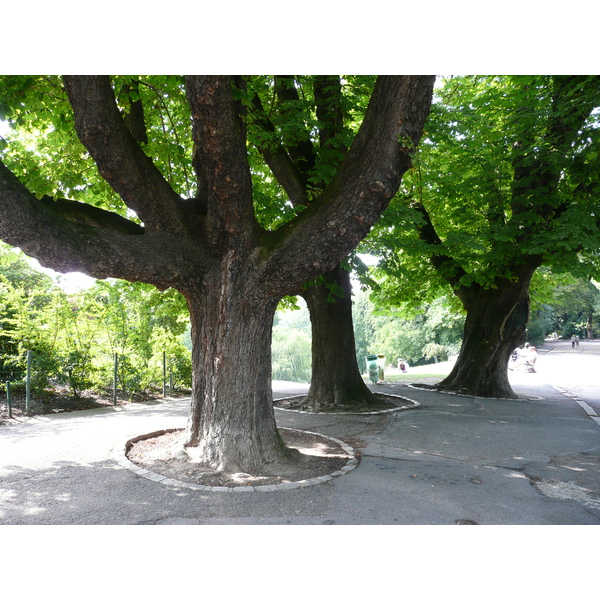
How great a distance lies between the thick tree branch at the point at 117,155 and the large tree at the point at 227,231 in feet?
0.04

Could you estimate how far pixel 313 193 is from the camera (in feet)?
30.2

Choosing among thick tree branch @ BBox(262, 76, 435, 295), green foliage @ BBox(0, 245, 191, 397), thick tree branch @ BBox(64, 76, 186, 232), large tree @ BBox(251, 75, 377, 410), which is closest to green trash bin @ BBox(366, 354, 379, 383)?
large tree @ BBox(251, 75, 377, 410)

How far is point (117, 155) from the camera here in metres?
5.71

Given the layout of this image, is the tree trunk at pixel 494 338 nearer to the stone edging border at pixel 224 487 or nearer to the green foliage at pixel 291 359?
the stone edging border at pixel 224 487

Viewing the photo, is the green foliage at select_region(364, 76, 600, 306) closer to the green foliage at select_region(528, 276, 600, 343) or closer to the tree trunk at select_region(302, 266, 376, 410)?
the tree trunk at select_region(302, 266, 376, 410)

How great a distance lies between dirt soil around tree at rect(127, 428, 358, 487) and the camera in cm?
530

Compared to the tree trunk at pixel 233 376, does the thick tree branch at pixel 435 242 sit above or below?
above

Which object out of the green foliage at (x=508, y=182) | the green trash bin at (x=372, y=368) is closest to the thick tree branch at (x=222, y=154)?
the green foliage at (x=508, y=182)

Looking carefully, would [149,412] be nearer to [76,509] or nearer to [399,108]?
[76,509]

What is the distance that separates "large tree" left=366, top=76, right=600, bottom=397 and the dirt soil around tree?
4.26m

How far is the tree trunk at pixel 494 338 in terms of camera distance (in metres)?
13.2

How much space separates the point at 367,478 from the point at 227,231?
3.54 meters

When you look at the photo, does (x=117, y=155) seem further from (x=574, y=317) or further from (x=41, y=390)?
(x=574, y=317)

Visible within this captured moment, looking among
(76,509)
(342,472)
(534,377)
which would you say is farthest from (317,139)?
(534,377)
